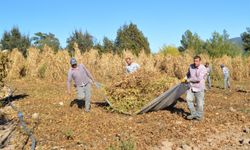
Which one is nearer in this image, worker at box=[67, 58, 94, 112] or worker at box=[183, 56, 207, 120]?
worker at box=[183, 56, 207, 120]

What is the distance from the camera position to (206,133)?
8172 millimetres

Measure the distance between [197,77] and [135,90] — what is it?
1.94m

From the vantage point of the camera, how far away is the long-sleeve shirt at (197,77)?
9.24m

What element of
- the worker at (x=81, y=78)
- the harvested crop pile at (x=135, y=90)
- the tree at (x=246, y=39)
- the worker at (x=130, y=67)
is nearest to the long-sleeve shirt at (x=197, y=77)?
the harvested crop pile at (x=135, y=90)

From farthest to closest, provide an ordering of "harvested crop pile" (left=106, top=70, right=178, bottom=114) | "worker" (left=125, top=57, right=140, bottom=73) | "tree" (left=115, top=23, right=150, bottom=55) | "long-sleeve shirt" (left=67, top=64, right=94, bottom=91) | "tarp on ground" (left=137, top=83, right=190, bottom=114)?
"tree" (left=115, top=23, right=150, bottom=55), "worker" (left=125, top=57, right=140, bottom=73), "long-sleeve shirt" (left=67, top=64, right=94, bottom=91), "harvested crop pile" (left=106, top=70, right=178, bottom=114), "tarp on ground" (left=137, top=83, right=190, bottom=114)

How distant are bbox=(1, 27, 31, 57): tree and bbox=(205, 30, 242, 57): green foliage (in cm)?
3624

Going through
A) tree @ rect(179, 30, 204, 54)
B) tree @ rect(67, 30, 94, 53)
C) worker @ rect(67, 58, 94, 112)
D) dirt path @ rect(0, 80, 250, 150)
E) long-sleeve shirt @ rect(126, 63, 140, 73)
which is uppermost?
tree @ rect(179, 30, 204, 54)

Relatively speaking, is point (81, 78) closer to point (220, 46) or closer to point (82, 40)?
point (82, 40)

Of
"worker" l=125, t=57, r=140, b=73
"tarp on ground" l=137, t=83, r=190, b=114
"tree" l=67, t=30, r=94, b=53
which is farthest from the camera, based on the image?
"tree" l=67, t=30, r=94, b=53

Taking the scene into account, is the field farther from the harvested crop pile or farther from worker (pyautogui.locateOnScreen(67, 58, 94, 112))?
worker (pyautogui.locateOnScreen(67, 58, 94, 112))

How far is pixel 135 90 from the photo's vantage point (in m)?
10.4

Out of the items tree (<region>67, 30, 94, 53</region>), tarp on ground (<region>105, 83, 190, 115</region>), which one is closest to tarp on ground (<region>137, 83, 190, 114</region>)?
tarp on ground (<region>105, 83, 190, 115</region>)

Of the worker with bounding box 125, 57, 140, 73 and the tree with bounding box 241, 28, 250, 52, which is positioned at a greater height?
the tree with bounding box 241, 28, 250, 52

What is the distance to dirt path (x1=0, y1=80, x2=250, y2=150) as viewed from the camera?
7.47 m
